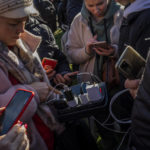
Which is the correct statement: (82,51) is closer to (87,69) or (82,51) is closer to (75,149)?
(87,69)

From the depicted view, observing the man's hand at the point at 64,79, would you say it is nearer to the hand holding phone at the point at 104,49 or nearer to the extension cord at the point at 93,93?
the hand holding phone at the point at 104,49

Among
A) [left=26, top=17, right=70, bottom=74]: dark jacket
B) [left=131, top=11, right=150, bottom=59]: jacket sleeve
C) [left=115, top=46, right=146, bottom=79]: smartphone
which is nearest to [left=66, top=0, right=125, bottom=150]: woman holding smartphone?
[left=26, top=17, right=70, bottom=74]: dark jacket

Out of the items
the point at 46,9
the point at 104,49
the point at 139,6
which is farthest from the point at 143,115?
the point at 46,9

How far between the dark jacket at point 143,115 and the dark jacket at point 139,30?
2.35 feet

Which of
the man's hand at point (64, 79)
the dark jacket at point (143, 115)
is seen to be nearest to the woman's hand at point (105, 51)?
the man's hand at point (64, 79)

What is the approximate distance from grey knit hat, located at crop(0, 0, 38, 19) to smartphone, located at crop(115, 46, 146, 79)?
703mm

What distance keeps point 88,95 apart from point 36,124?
0.46 meters

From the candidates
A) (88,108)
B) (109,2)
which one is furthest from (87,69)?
(88,108)

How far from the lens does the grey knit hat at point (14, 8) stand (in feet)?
4.65

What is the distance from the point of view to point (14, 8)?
1435mm

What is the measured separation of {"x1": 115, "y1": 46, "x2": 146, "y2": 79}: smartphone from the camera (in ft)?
4.77

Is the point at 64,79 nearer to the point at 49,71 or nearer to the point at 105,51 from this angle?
the point at 49,71

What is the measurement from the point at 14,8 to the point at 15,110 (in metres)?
0.66

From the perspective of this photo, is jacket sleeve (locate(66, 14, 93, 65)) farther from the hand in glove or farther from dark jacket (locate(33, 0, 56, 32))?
dark jacket (locate(33, 0, 56, 32))
